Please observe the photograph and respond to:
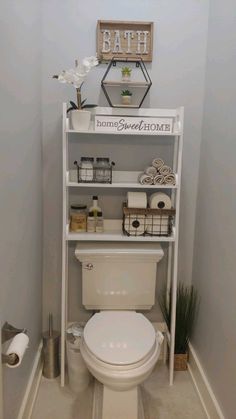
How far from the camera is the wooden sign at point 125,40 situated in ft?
6.66

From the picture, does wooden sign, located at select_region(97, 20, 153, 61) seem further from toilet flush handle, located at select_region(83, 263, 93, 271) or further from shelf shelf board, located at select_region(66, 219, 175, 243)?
toilet flush handle, located at select_region(83, 263, 93, 271)

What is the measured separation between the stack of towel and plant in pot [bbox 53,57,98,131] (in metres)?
0.43

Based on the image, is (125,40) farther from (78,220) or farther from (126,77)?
(78,220)

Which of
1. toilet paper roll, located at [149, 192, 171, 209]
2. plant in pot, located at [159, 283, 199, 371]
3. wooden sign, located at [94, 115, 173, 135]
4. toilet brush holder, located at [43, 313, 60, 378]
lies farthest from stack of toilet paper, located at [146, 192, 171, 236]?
toilet brush holder, located at [43, 313, 60, 378]

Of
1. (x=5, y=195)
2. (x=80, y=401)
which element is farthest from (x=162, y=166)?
(x=80, y=401)

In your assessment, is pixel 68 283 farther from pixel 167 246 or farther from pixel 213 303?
pixel 213 303

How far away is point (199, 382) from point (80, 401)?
0.70m

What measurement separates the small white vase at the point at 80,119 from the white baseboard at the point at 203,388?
60.6 inches

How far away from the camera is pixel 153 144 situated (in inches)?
85.4

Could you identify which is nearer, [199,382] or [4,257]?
[4,257]

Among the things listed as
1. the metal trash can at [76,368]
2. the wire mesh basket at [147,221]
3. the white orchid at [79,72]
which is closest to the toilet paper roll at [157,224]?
the wire mesh basket at [147,221]

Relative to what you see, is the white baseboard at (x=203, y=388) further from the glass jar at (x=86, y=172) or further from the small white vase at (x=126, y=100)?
the small white vase at (x=126, y=100)

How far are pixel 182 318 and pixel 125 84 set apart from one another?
4.83 feet

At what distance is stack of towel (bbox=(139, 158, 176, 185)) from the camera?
1.98 meters
